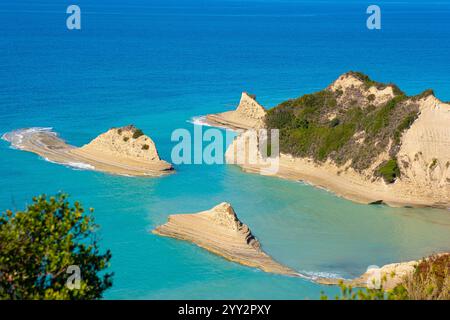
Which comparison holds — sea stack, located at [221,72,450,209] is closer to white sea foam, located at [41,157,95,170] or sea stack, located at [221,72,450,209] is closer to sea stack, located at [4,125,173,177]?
sea stack, located at [4,125,173,177]

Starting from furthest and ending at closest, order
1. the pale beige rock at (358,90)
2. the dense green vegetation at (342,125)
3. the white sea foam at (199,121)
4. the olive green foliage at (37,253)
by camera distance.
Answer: the white sea foam at (199,121)
the pale beige rock at (358,90)
the dense green vegetation at (342,125)
the olive green foliage at (37,253)

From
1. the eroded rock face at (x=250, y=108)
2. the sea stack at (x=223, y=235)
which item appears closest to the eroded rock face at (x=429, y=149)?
the sea stack at (x=223, y=235)

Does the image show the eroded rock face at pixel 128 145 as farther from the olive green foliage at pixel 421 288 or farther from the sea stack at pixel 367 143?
the olive green foliage at pixel 421 288

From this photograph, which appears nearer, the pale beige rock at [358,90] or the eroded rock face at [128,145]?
the eroded rock face at [128,145]

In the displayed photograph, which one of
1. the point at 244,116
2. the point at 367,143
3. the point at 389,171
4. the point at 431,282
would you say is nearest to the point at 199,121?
the point at 244,116

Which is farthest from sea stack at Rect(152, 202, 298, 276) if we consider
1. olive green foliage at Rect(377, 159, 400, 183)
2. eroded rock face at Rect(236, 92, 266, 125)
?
eroded rock face at Rect(236, 92, 266, 125)
